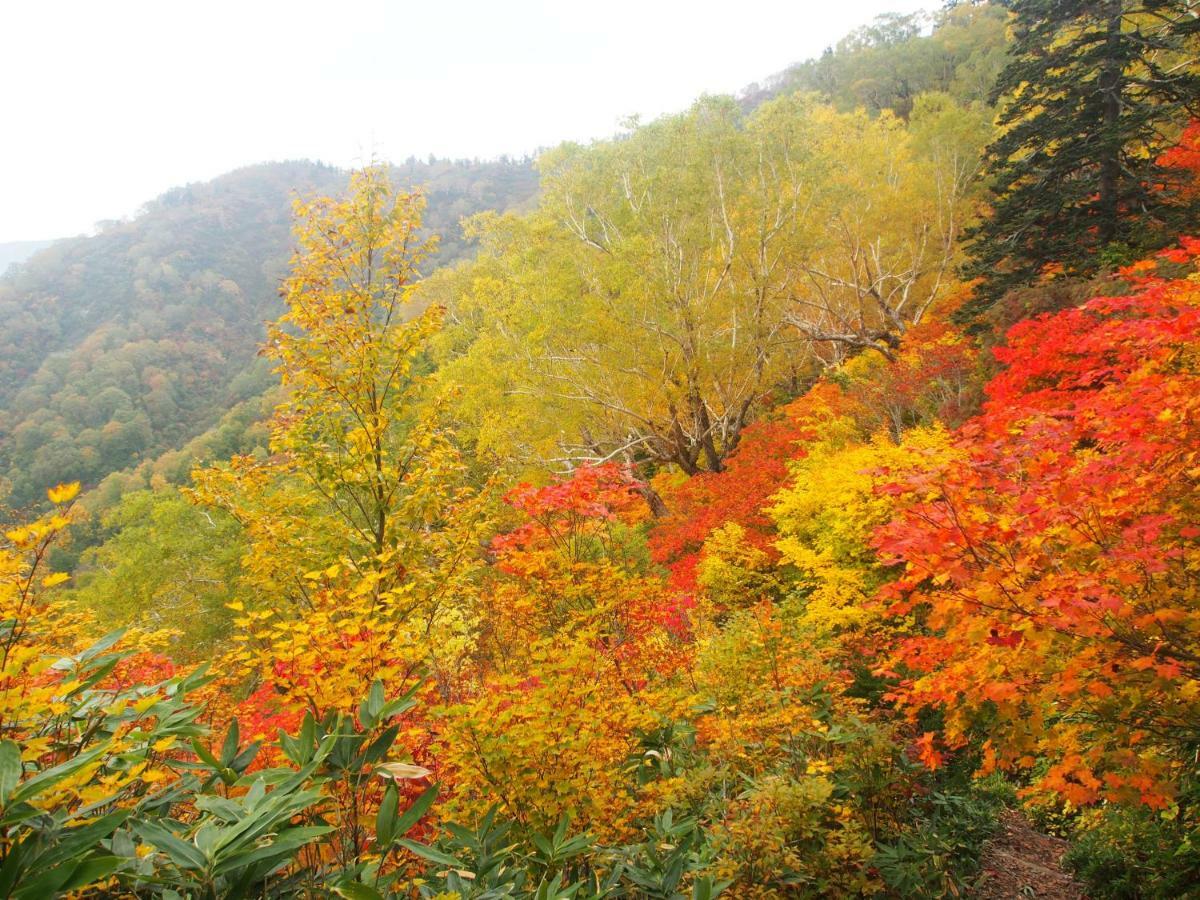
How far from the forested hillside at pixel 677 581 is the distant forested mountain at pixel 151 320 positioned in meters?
24.3

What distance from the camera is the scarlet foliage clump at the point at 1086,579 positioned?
2.61 m

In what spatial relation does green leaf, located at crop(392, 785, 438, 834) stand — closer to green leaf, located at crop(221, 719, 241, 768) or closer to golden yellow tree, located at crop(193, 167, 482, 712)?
green leaf, located at crop(221, 719, 241, 768)

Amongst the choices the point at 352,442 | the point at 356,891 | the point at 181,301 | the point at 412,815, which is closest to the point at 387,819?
the point at 412,815

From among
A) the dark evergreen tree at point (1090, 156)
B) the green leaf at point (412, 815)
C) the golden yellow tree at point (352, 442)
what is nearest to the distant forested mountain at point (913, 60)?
the dark evergreen tree at point (1090, 156)

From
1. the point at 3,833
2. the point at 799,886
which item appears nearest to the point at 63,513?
the point at 3,833

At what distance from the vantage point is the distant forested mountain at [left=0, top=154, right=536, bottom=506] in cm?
4647

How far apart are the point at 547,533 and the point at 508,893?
17.0 ft

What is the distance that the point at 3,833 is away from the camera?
1.36 metres

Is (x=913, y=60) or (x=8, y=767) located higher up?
(x=913, y=60)

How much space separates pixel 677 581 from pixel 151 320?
79.4 m

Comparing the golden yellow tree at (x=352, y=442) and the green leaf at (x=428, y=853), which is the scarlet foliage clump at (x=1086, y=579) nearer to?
the green leaf at (x=428, y=853)

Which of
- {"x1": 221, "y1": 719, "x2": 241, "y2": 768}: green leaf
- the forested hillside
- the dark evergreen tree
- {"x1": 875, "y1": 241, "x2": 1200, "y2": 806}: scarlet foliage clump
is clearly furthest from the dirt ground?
the dark evergreen tree

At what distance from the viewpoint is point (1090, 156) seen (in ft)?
33.3

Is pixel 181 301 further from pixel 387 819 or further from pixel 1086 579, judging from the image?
pixel 1086 579
